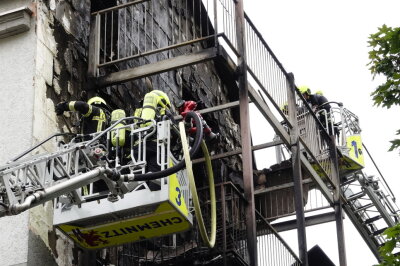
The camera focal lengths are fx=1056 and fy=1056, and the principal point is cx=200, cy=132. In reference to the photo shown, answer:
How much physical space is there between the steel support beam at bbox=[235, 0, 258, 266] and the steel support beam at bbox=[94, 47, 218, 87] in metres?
0.77

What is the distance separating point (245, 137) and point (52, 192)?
470 cm

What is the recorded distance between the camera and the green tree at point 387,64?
14.3 meters

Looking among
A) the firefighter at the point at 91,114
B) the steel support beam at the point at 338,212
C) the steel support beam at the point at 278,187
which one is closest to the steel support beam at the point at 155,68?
the firefighter at the point at 91,114

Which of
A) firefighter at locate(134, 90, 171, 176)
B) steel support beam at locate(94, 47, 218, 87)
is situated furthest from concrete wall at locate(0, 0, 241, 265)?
firefighter at locate(134, 90, 171, 176)

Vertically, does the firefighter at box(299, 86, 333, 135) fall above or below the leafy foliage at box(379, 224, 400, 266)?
above

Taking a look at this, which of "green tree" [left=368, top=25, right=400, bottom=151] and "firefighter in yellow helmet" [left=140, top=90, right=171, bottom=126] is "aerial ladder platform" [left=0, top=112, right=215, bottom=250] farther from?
"green tree" [left=368, top=25, right=400, bottom=151]

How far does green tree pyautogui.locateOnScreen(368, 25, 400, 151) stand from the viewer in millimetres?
14266

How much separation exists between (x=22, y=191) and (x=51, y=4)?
475 centimetres

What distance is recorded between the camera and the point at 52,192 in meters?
12.3

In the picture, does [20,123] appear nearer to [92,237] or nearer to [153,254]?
[92,237]

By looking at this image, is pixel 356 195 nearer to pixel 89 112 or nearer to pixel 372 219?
pixel 372 219

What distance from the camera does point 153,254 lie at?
16531 millimetres

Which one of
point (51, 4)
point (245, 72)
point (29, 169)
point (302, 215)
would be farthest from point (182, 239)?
point (29, 169)

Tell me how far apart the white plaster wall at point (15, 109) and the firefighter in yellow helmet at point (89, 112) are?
→ 54 centimetres
